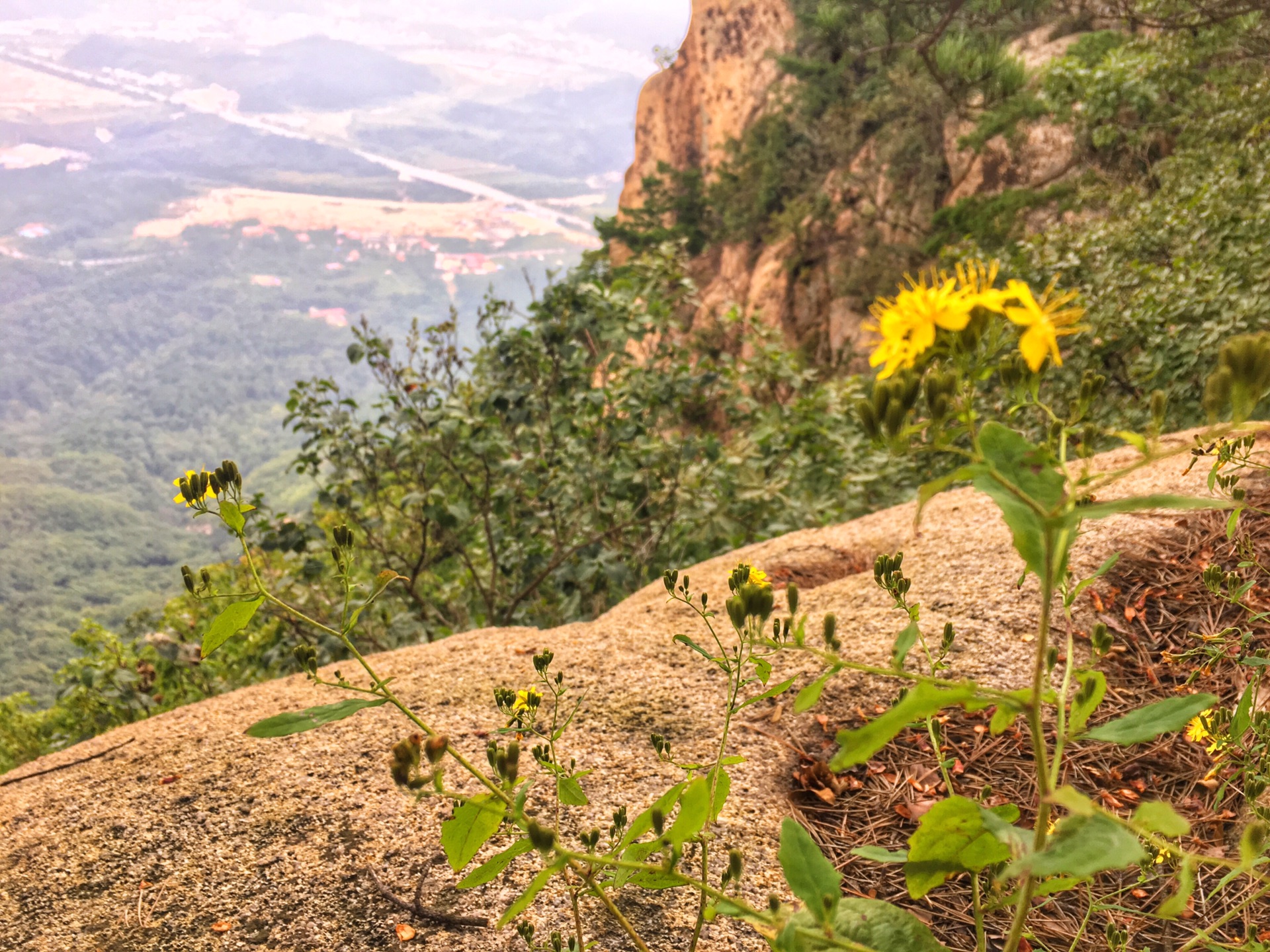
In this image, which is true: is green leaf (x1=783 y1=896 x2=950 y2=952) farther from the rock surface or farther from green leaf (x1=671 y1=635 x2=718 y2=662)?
the rock surface

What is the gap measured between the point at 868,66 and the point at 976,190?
3.89m

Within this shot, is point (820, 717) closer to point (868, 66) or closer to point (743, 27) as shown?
point (868, 66)

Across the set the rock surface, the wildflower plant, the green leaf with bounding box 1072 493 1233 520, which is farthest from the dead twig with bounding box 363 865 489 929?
the green leaf with bounding box 1072 493 1233 520

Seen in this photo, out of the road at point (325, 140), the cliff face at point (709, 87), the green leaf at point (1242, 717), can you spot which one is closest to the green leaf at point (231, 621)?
the green leaf at point (1242, 717)

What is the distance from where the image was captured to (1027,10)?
10.1 metres

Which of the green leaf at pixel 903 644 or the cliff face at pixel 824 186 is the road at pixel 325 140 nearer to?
the cliff face at pixel 824 186

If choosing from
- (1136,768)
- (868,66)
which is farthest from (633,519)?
(868,66)

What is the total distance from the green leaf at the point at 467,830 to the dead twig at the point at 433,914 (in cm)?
46

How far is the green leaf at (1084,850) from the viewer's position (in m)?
0.39

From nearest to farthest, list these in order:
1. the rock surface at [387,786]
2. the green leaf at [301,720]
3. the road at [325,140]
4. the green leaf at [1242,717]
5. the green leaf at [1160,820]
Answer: the green leaf at [1160,820], the green leaf at [301,720], the green leaf at [1242,717], the rock surface at [387,786], the road at [325,140]

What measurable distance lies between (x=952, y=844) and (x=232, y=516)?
0.81 metres

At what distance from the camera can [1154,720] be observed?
0.55 m

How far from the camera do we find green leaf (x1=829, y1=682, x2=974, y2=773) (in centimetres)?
45

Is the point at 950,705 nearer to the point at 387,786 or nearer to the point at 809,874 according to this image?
the point at 809,874
